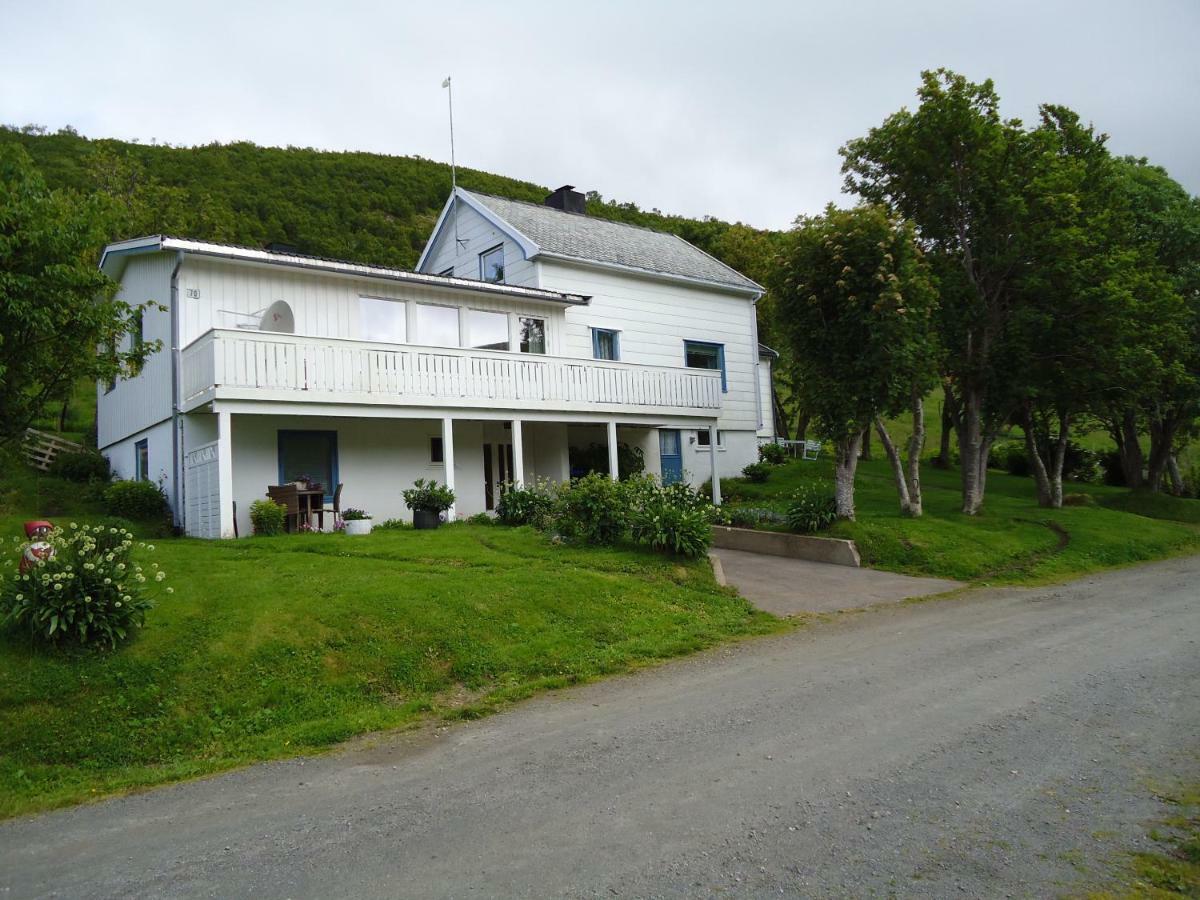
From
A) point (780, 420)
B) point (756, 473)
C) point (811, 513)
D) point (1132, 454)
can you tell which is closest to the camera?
point (811, 513)

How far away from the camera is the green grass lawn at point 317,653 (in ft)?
20.0

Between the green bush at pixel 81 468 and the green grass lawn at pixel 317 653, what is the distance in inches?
433

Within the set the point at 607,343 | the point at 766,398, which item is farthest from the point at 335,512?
the point at 766,398

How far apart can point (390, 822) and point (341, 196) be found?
58390 mm

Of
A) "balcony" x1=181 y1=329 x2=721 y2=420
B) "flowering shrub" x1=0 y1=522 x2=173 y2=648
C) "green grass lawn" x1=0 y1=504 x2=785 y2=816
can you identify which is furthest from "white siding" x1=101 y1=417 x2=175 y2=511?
"flowering shrub" x1=0 y1=522 x2=173 y2=648

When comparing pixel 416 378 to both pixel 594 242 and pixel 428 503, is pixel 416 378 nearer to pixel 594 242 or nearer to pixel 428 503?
pixel 428 503

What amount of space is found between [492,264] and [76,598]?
1707 cm

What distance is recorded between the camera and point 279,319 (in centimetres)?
1600

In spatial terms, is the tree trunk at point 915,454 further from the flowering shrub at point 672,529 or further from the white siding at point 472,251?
the white siding at point 472,251

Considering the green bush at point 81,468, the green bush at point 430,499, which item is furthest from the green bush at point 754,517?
the green bush at point 81,468

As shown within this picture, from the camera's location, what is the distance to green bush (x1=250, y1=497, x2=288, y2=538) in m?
14.0

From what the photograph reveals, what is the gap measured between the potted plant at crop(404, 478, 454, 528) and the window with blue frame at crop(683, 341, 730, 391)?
35.6ft

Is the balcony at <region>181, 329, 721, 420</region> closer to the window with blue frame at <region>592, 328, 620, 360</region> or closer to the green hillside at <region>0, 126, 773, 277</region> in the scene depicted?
the window with blue frame at <region>592, 328, 620, 360</region>

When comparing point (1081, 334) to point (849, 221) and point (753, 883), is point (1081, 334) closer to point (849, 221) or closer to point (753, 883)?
point (849, 221)
